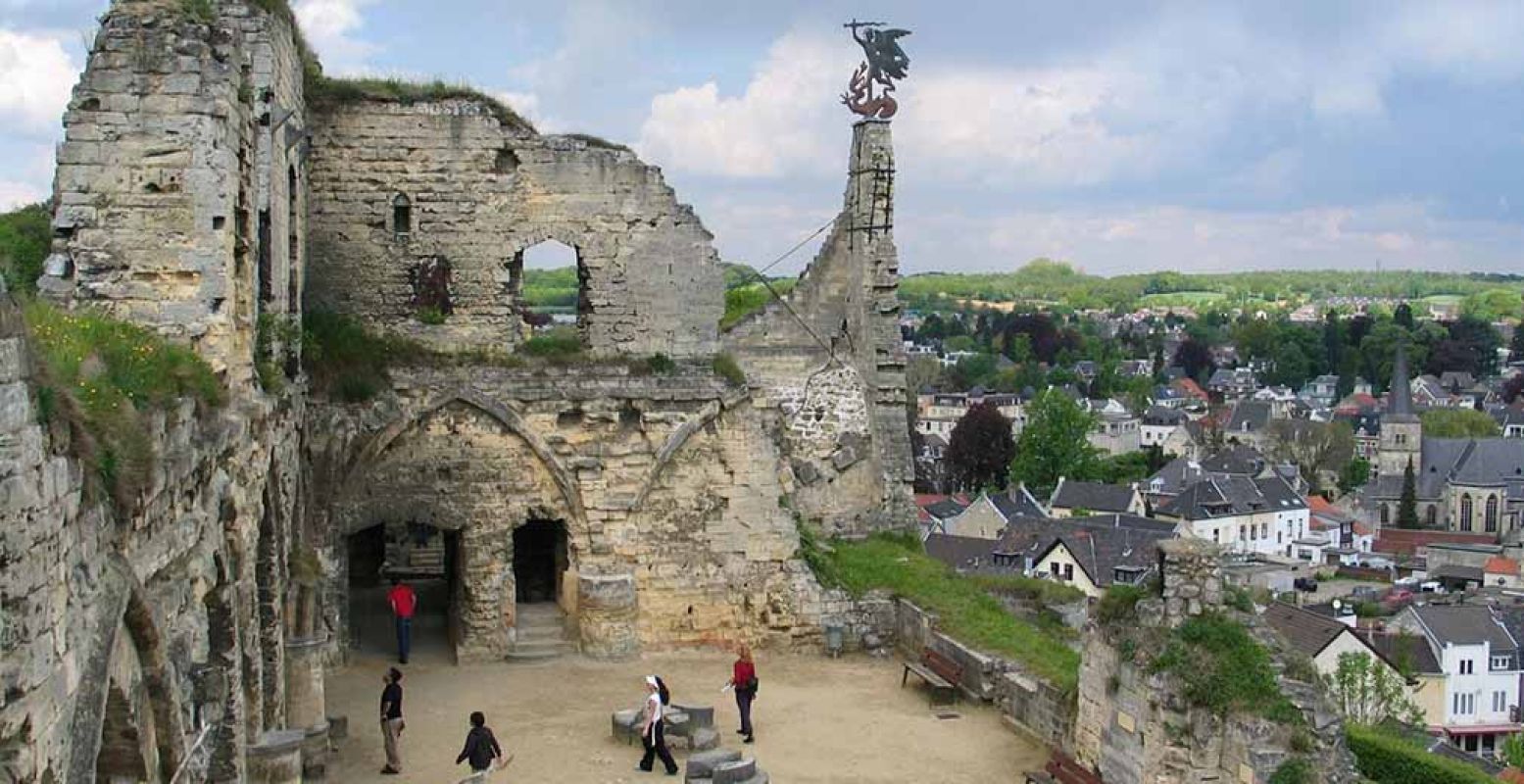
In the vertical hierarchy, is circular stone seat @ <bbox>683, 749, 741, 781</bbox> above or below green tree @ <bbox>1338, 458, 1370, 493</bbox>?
above

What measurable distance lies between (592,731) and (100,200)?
705 cm

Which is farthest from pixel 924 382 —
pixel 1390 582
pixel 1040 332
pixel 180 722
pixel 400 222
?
pixel 180 722

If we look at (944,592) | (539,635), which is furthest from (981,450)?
(539,635)

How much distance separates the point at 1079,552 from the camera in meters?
58.2

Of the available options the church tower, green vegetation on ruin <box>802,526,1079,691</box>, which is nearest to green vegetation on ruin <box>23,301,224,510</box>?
green vegetation on ruin <box>802,526,1079,691</box>

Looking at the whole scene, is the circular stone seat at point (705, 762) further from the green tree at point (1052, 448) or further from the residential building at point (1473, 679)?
the green tree at point (1052, 448)

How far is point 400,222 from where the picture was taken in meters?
18.4

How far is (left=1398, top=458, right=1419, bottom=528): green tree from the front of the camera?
321 ft

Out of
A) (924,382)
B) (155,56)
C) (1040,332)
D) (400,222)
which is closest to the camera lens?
(155,56)

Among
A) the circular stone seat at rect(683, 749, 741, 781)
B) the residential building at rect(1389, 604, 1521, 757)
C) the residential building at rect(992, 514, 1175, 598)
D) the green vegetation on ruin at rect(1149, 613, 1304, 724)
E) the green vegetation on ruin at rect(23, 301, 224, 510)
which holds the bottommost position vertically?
the residential building at rect(1389, 604, 1521, 757)

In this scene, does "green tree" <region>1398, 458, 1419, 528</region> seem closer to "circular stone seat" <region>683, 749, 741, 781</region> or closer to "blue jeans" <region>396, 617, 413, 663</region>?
"blue jeans" <region>396, 617, 413, 663</region>

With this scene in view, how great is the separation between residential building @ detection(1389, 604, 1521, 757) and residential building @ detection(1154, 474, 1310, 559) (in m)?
20.6

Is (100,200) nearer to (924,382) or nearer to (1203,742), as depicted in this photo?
(1203,742)

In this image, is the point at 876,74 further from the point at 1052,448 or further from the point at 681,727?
the point at 1052,448
